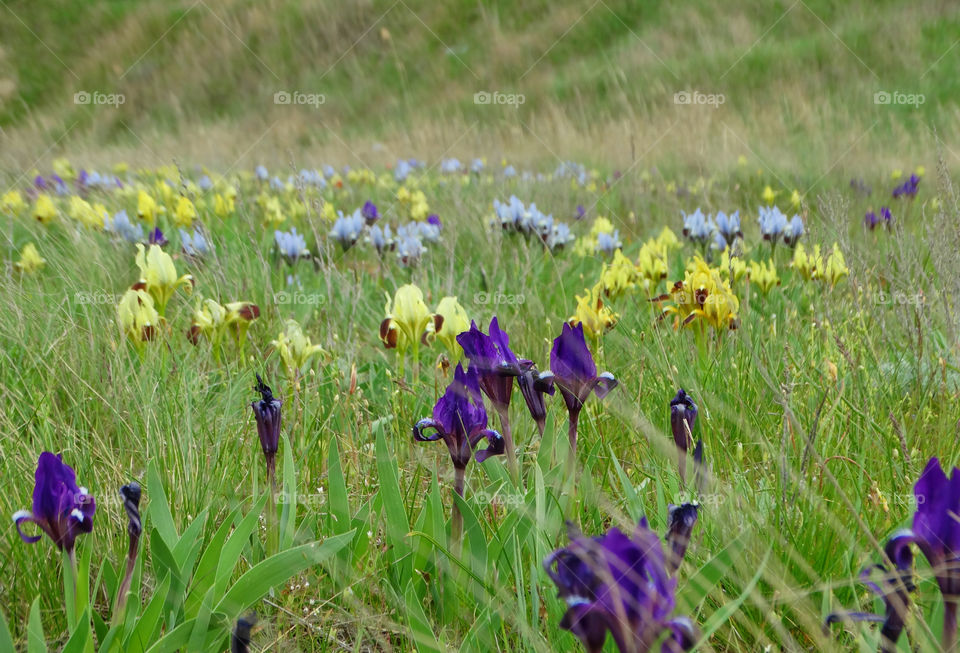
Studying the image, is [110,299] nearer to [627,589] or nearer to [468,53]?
[627,589]

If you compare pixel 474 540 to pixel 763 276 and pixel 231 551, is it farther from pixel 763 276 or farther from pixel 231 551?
pixel 763 276

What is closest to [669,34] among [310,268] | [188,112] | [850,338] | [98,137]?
[188,112]

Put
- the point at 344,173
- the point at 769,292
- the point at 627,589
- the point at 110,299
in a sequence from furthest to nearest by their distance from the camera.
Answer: the point at 344,173 < the point at 769,292 < the point at 110,299 < the point at 627,589

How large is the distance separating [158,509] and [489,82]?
15.0 meters

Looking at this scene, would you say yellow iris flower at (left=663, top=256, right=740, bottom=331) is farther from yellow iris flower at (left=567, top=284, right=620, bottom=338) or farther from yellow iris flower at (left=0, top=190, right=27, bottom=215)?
yellow iris flower at (left=0, top=190, right=27, bottom=215)

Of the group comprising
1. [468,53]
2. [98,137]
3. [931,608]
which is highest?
[931,608]

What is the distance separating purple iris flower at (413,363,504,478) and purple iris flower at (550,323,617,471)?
150 mm

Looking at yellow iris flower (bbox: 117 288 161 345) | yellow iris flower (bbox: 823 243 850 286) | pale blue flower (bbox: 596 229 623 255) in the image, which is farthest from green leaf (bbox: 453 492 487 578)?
pale blue flower (bbox: 596 229 623 255)

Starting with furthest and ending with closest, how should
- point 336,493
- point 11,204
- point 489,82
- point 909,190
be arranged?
point 489,82 < point 909,190 < point 11,204 < point 336,493

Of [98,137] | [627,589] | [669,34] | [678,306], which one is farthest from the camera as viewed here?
[98,137]

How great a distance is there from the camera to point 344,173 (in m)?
8.95

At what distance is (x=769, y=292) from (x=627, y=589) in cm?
269

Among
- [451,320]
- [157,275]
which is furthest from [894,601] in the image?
[157,275]

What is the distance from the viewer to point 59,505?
1143 mm
